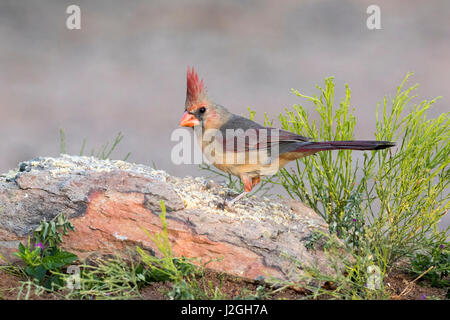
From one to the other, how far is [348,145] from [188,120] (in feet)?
2.58

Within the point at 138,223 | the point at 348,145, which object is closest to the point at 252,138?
the point at 348,145

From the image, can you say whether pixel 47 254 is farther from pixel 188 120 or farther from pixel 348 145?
pixel 348 145

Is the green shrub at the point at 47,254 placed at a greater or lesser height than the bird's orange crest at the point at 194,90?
lesser

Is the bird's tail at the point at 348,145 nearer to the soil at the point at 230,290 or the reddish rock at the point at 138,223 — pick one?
the reddish rock at the point at 138,223

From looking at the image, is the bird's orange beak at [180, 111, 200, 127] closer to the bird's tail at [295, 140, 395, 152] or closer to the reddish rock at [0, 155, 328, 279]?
the reddish rock at [0, 155, 328, 279]

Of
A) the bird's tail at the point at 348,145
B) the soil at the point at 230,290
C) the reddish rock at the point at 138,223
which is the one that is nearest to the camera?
the soil at the point at 230,290

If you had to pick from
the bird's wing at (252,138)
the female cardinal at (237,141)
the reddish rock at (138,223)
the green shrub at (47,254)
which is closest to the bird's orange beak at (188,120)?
the female cardinal at (237,141)

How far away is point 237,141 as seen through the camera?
9.57 ft

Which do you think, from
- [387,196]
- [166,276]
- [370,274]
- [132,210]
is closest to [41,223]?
[132,210]

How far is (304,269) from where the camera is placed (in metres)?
2.40

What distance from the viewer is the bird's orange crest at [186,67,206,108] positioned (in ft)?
9.50

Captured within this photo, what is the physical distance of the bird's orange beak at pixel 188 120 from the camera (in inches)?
117

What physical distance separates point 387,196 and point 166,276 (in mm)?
1184
